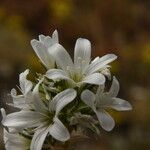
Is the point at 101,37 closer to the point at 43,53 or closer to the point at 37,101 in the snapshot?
the point at 43,53

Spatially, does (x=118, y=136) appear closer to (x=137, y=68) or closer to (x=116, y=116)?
(x=116, y=116)

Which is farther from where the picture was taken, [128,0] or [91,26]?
[128,0]

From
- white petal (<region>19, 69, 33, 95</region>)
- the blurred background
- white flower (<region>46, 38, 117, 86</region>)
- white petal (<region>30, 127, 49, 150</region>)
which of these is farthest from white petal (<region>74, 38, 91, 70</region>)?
the blurred background

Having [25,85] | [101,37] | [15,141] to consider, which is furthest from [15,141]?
[101,37]

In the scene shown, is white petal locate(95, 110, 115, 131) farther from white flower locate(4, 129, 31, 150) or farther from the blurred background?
the blurred background

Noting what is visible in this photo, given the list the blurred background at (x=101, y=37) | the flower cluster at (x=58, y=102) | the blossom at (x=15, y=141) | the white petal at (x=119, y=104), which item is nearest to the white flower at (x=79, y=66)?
the flower cluster at (x=58, y=102)

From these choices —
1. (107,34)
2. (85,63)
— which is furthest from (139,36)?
(85,63)

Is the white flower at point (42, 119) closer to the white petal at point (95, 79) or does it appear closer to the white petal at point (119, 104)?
the white petal at point (95, 79)
